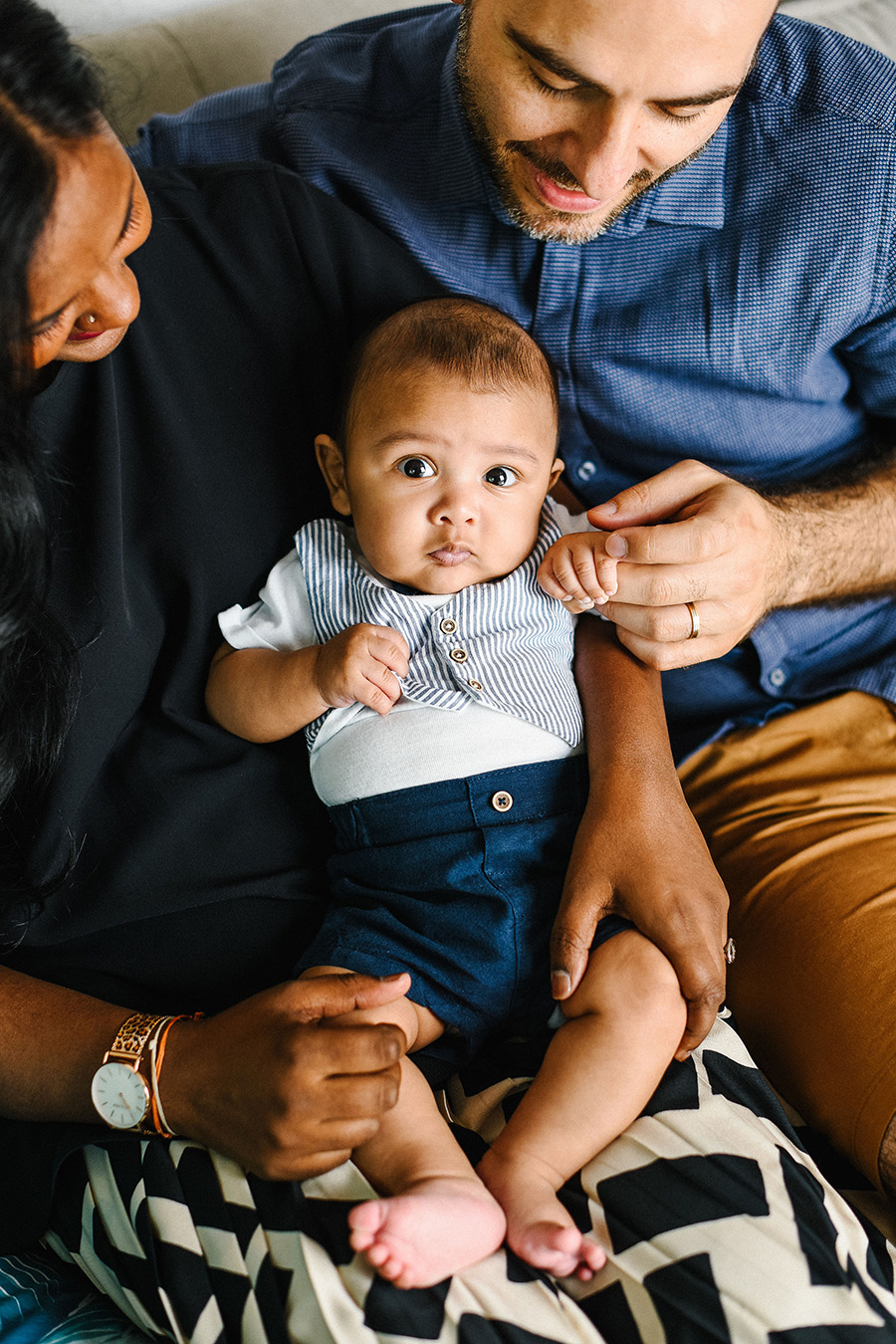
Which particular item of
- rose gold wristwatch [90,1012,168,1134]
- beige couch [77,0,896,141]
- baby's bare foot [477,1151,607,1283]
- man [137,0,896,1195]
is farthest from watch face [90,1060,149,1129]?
beige couch [77,0,896,141]

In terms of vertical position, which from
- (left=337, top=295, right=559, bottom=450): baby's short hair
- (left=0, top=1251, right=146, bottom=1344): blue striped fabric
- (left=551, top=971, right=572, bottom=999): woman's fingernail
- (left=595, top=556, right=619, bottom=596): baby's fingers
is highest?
(left=337, top=295, right=559, bottom=450): baby's short hair

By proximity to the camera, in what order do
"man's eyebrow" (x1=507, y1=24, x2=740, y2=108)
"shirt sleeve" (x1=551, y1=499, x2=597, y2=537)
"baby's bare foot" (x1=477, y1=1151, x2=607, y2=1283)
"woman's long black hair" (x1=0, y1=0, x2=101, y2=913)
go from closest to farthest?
"woman's long black hair" (x1=0, y1=0, x2=101, y2=913) → "baby's bare foot" (x1=477, y1=1151, x2=607, y2=1283) → "man's eyebrow" (x1=507, y1=24, x2=740, y2=108) → "shirt sleeve" (x1=551, y1=499, x2=597, y2=537)

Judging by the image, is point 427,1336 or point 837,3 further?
point 837,3

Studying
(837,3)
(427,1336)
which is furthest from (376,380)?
(837,3)

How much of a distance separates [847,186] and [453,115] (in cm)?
54

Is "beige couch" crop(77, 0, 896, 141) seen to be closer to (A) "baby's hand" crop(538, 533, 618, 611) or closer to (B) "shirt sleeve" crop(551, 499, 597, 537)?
(B) "shirt sleeve" crop(551, 499, 597, 537)

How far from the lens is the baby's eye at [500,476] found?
115cm

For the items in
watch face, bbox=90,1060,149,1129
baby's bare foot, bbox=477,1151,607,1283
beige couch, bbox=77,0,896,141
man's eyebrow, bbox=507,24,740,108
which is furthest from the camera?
beige couch, bbox=77,0,896,141

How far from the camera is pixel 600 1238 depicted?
34.9 inches

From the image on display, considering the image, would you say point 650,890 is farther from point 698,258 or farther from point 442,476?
point 698,258

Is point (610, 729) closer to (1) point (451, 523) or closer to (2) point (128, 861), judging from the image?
(1) point (451, 523)

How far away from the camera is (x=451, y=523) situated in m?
1.12

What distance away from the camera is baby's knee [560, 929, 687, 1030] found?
0.99m

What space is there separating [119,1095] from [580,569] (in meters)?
0.72
